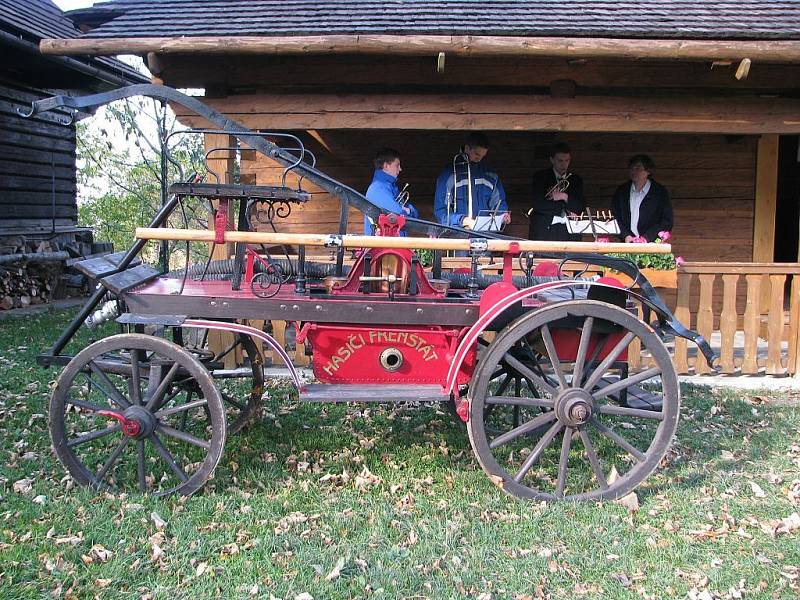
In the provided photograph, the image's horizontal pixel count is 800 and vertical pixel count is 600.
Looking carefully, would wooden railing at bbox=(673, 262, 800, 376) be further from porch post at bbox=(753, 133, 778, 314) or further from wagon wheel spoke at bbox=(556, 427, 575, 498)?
wagon wheel spoke at bbox=(556, 427, 575, 498)

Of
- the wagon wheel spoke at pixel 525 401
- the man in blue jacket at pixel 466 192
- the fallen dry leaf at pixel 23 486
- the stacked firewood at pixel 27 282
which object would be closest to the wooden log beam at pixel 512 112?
the man in blue jacket at pixel 466 192

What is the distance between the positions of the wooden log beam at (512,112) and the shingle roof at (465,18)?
612 mm

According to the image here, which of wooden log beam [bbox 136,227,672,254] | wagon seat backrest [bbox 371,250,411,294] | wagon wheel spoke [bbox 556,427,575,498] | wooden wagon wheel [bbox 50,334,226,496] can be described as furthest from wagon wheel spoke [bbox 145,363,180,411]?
wagon wheel spoke [bbox 556,427,575,498]

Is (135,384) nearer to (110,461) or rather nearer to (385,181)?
(110,461)

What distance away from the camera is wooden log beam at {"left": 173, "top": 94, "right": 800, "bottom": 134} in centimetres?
630

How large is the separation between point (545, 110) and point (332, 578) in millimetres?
5034

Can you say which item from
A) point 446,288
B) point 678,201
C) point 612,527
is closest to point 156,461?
point 446,288

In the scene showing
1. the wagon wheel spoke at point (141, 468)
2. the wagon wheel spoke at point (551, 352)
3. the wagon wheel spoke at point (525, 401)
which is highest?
the wagon wheel spoke at point (551, 352)

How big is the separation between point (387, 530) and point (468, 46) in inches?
165

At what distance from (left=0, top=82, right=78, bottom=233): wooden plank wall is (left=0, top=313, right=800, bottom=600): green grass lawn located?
8.40m

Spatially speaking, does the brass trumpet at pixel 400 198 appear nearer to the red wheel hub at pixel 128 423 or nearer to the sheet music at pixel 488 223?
the sheet music at pixel 488 223

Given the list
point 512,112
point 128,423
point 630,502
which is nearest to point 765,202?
point 512,112

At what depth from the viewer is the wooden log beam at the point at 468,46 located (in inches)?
222

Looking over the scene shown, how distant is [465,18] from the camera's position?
6.40 metres
